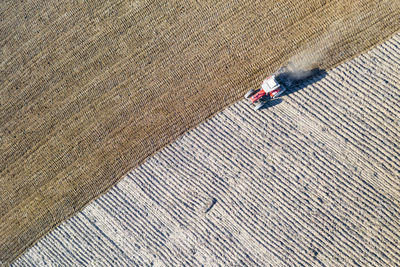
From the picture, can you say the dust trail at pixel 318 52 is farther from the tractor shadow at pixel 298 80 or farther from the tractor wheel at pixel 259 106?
the tractor wheel at pixel 259 106

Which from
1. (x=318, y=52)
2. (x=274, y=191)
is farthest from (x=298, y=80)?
(x=274, y=191)

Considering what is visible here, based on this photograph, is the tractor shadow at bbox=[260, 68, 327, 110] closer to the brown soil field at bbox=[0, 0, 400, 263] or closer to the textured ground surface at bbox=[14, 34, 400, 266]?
→ the textured ground surface at bbox=[14, 34, 400, 266]

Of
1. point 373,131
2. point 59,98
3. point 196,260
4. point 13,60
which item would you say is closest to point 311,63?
point 373,131

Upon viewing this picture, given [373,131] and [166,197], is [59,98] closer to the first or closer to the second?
[166,197]

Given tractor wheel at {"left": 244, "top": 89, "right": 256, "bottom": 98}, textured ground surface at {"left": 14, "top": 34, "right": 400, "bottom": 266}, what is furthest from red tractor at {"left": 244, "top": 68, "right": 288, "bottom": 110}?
textured ground surface at {"left": 14, "top": 34, "right": 400, "bottom": 266}

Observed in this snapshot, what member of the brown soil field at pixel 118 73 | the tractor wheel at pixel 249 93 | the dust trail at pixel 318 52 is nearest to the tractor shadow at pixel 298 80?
the dust trail at pixel 318 52

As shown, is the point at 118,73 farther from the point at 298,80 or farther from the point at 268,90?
the point at 298,80
